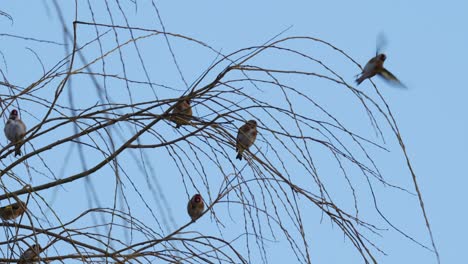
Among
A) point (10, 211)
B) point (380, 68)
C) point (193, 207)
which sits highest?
point (380, 68)

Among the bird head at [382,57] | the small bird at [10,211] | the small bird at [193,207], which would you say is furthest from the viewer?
the bird head at [382,57]

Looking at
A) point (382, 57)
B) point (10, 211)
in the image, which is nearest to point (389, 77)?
point (382, 57)

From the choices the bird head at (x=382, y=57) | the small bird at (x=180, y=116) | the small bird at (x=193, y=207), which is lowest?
the small bird at (x=180, y=116)

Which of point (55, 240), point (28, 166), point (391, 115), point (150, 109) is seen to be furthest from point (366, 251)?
point (28, 166)

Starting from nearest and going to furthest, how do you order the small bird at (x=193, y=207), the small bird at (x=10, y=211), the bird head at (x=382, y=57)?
the small bird at (x=10, y=211)
the small bird at (x=193, y=207)
the bird head at (x=382, y=57)

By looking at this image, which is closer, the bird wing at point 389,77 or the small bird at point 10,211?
the small bird at point 10,211

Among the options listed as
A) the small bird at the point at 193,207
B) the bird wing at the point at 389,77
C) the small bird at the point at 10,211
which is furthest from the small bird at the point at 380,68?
the small bird at the point at 10,211

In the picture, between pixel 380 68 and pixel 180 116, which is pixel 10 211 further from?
pixel 380 68

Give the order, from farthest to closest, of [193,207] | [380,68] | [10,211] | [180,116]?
[193,207]
[380,68]
[10,211]
[180,116]

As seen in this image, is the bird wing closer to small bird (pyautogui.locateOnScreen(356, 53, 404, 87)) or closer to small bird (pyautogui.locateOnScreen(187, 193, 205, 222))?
small bird (pyautogui.locateOnScreen(356, 53, 404, 87))

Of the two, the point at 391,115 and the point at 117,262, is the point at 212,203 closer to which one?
the point at 117,262

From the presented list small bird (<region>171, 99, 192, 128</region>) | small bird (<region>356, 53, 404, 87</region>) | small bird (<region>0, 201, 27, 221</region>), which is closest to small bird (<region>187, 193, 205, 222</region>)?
small bird (<region>171, 99, 192, 128</region>)

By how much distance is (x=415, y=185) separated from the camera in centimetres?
172

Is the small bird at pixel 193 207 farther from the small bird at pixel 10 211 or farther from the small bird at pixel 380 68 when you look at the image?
the small bird at pixel 380 68
